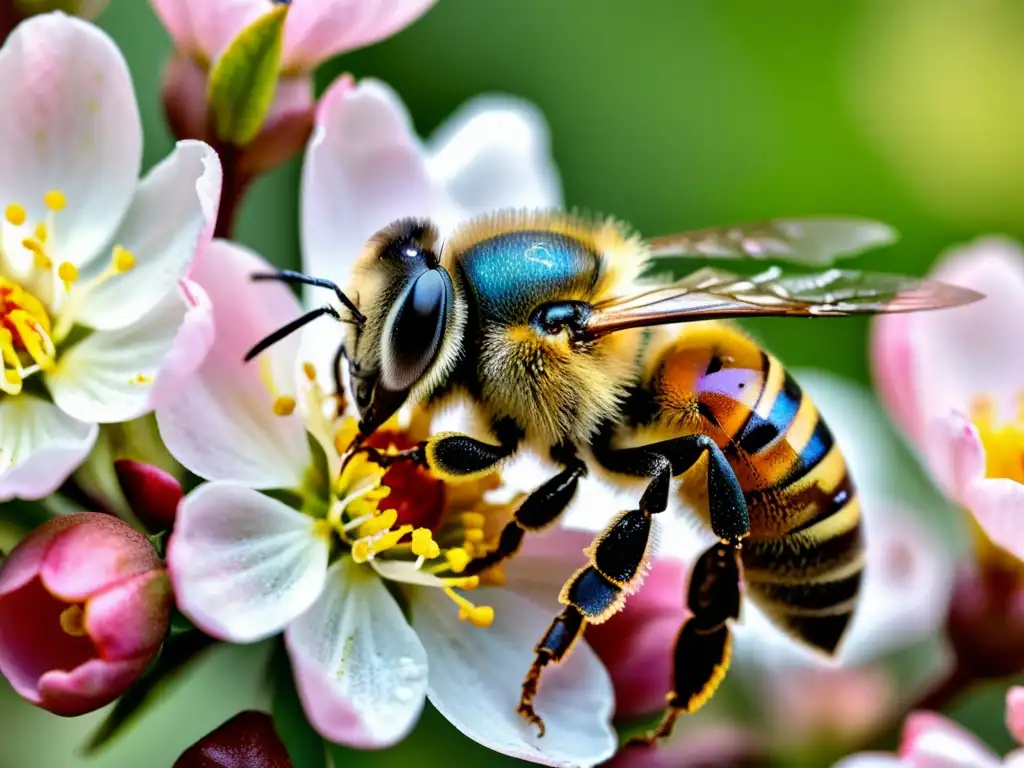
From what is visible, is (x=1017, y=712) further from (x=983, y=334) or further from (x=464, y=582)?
(x=983, y=334)

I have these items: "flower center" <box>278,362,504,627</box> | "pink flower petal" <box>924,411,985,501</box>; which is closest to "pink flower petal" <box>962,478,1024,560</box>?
"pink flower petal" <box>924,411,985,501</box>

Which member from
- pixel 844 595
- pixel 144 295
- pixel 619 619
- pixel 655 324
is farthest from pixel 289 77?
pixel 844 595

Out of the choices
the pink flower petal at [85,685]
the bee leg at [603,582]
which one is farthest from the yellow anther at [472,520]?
the pink flower petal at [85,685]

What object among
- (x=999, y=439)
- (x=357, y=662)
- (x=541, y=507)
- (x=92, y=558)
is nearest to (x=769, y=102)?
(x=999, y=439)

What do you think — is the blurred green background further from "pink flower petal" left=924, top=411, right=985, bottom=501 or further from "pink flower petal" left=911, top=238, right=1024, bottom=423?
"pink flower petal" left=924, top=411, right=985, bottom=501

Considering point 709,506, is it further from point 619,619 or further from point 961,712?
point 961,712

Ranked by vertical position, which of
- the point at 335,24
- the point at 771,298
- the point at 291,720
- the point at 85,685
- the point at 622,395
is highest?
the point at 335,24
